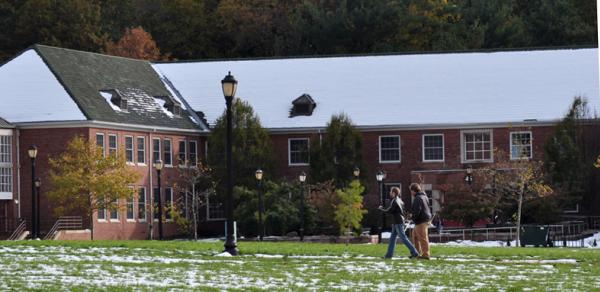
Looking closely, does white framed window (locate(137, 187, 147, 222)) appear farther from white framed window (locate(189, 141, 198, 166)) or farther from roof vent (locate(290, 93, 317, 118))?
roof vent (locate(290, 93, 317, 118))

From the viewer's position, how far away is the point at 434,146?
74.1 metres

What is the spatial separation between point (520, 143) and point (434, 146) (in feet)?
15.1

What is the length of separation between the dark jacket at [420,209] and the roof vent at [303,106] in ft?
138

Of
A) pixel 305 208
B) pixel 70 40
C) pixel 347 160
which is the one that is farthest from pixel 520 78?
pixel 70 40

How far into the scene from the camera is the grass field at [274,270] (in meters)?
24.0

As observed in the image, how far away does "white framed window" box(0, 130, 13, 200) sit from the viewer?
66.2 meters

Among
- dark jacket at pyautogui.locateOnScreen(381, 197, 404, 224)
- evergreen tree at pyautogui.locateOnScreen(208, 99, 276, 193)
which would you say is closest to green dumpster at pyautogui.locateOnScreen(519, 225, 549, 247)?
evergreen tree at pyautogui.locateOnScreen(208, 99, 276, 193)

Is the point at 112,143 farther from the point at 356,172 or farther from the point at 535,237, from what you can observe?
the point at 535,237

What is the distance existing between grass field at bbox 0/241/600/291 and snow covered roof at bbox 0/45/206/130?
3043 centimetres

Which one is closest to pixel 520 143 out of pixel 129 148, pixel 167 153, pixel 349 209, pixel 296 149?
pixel 296 149

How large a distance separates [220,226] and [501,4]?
30849 millimetres

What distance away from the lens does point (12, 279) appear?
23.9 meters

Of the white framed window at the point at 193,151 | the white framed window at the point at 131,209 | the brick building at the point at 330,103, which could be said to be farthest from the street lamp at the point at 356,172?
the white framed window at the point at 131,209

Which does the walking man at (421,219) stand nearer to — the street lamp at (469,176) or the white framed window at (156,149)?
the street lamp at (469,176)
